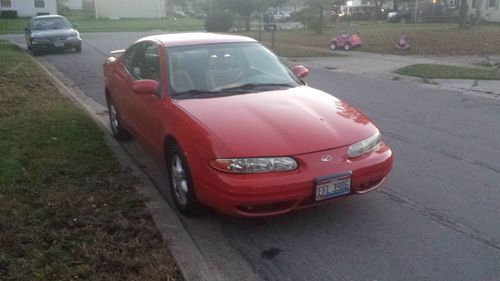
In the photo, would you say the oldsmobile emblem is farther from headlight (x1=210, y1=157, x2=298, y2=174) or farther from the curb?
the curb

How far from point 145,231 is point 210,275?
793mm

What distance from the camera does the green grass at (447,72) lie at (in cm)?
1260

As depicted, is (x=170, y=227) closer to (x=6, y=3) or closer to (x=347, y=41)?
(x=347, y=41)

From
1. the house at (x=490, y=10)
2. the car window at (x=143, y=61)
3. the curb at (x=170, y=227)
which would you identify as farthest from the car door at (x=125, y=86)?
the house at (x=490, y=10)

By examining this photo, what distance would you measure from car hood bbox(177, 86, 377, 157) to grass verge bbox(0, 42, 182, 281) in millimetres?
941

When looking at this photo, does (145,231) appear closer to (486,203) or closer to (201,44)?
(201,44)

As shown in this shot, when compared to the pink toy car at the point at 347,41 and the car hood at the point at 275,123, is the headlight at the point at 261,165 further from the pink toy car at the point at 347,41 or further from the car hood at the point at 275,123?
the pink toy car at the point at 347,41

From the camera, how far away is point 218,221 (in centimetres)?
441

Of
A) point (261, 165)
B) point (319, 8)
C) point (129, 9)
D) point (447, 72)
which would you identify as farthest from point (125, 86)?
point (129, 9)

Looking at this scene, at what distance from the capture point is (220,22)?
113 feet

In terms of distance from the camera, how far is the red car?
12.6ft

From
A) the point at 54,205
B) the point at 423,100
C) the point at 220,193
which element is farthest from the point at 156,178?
the point at 423,100

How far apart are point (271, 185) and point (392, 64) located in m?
12.8

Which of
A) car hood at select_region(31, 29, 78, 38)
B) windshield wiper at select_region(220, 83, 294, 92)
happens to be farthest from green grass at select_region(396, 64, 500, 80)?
car hood at select_region(31, 29, 78, 38)
